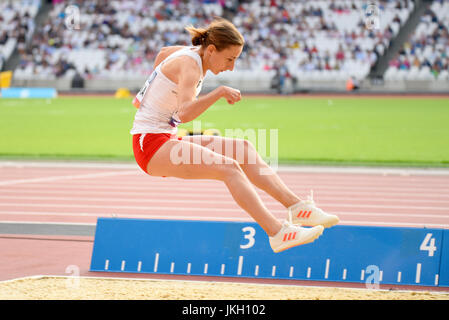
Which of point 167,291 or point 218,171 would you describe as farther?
point 167,291

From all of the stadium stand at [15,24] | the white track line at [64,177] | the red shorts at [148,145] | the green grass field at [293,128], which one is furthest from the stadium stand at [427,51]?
the red shorts at [148,145]

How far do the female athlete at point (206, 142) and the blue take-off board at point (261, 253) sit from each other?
631 millimetres

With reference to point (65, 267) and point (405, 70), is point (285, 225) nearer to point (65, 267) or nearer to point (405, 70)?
point (65, 267)

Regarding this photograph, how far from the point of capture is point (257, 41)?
121 ft

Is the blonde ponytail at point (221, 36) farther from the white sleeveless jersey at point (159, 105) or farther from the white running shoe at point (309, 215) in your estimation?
the white running shoe at point (309, 215)

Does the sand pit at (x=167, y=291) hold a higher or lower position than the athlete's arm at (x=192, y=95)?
lower

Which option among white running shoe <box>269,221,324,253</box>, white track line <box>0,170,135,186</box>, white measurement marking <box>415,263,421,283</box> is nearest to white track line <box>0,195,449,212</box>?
white track line <box>0,170,135,186</box>

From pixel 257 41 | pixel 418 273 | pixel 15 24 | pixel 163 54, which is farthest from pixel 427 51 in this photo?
pixel 163 54

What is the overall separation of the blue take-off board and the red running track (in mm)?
431

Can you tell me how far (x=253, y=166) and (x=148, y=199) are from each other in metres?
4.62

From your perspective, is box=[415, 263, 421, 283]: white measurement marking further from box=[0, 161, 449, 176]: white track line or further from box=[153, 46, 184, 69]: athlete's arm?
box=[0, 161, 449, 176]: white track line

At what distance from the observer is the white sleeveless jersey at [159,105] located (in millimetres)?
4582

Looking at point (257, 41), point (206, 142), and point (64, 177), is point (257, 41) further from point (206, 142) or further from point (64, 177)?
point (206, 142)

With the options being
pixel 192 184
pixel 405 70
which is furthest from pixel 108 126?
pixel 405 70
